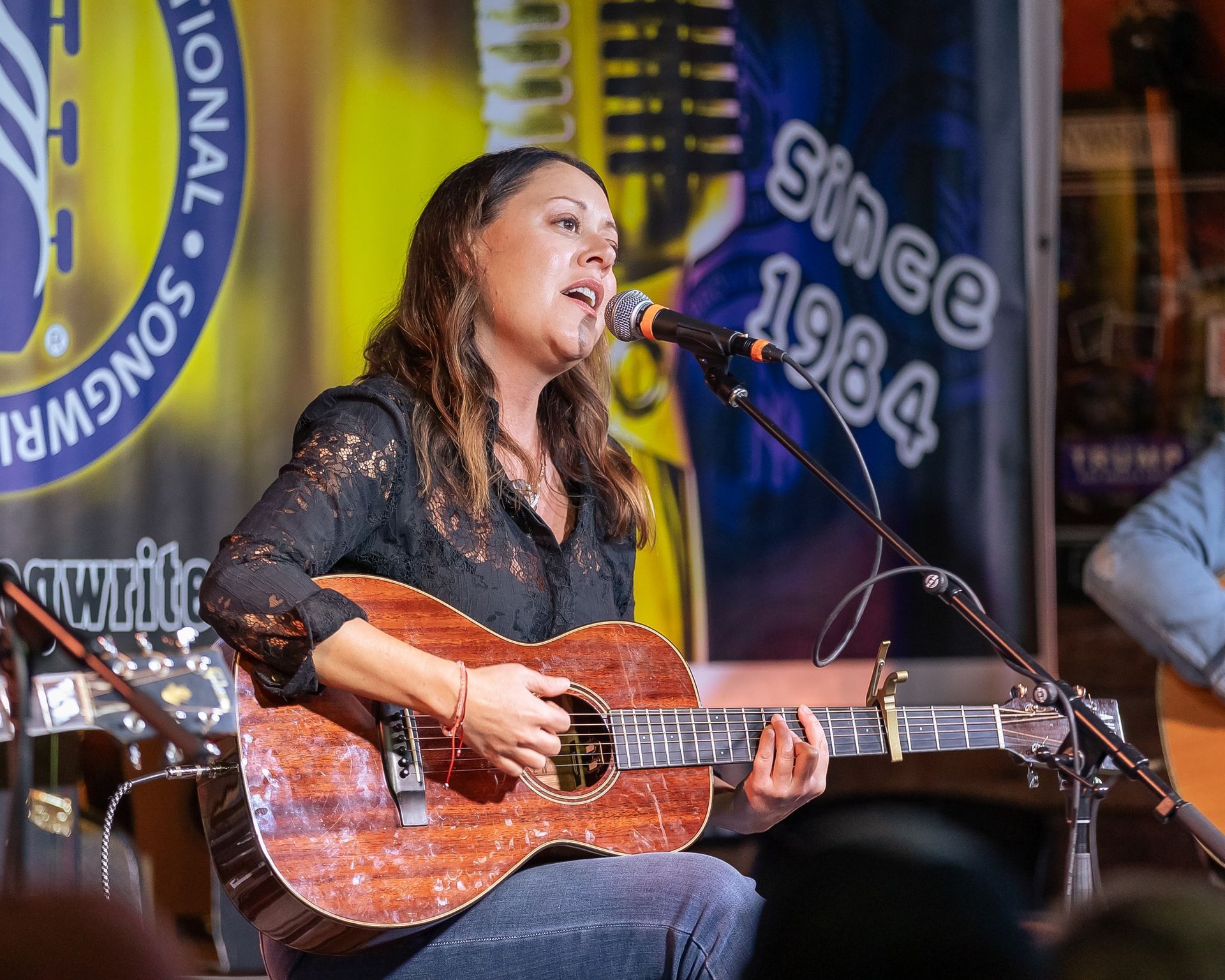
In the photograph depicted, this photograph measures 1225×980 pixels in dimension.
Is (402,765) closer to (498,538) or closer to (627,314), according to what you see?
(498,538)

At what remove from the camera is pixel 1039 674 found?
6.15ft

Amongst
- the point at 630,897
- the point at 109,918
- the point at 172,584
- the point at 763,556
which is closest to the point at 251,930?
the point at 172,584

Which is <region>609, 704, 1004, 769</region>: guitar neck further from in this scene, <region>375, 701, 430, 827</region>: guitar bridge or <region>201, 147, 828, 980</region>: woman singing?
<region>375, 701, 430, 827</region>: guitar bridge

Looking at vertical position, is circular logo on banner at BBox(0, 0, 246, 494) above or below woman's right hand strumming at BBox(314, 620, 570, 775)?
above

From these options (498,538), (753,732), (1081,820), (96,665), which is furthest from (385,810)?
(96,665)

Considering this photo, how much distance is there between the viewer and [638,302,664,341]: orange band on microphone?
216 centimetres

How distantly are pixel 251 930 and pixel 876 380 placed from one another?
7.78ft

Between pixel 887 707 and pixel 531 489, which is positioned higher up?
pixel 531 489

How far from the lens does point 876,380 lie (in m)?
3.63

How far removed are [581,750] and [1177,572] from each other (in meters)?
2.05

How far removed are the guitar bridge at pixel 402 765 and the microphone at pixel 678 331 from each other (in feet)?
2.54

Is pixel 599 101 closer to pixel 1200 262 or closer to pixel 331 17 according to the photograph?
pixel 331 17

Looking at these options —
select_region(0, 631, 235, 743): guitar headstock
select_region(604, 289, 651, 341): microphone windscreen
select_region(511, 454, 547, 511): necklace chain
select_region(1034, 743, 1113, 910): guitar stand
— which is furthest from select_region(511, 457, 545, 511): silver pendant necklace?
select_region(0, 631, 235, 743): guitar headstock

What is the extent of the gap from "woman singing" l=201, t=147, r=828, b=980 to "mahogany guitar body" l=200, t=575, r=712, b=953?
60mm
